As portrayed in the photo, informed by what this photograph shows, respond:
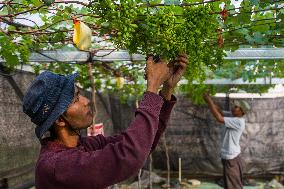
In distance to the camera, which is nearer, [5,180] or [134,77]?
[5,180]

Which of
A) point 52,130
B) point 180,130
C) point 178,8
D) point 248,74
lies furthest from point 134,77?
point 52,130

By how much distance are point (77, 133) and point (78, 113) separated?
160 millimetres

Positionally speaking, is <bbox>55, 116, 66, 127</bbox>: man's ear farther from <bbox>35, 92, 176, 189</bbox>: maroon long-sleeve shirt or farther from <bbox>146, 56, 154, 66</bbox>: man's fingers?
<bbox>146, 56, 154, 66</bbox>: man's fingers

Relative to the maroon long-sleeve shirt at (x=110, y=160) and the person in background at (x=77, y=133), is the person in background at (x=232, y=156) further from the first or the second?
the maroon long-sleeve shirt at (x=110, y=160)

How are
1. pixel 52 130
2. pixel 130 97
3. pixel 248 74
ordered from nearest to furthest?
pixel 52 130, pixel 248 74, pixel 130 97

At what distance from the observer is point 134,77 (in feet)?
26.4

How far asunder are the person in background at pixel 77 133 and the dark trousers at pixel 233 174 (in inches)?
194

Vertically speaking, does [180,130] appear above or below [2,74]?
below

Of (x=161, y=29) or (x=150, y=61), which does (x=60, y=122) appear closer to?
(x=150, y=61)

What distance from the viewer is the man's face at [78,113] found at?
2051mm

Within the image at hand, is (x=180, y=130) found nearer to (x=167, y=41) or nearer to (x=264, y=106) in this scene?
(x=264, y=106)

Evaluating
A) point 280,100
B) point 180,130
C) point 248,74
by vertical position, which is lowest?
point 180,130

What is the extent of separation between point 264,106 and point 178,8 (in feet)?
26.6

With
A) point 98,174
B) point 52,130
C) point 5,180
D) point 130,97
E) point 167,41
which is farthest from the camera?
point 130,97
